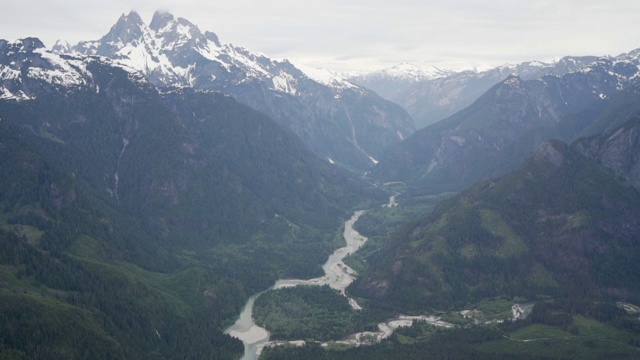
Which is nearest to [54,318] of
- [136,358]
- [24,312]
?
[24,312]

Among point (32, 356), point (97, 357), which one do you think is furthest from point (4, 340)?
point (97, 357)

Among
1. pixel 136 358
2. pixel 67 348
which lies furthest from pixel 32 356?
pixel 136 358

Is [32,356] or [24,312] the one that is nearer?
[32,356]

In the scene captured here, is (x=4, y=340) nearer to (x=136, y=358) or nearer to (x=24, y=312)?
(x=24, y=312)

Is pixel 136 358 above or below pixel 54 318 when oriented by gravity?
below

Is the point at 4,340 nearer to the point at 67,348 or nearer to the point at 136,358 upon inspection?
the point at 67,348

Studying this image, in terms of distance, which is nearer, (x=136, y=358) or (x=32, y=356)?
(x=32, y=356)

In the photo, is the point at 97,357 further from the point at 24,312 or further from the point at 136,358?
the point at 24,312

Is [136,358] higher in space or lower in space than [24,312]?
lower
